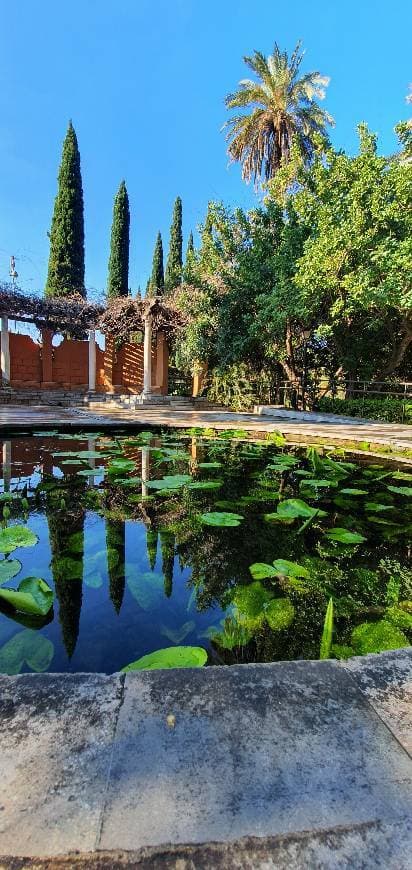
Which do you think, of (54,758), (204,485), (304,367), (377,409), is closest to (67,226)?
(304,367)

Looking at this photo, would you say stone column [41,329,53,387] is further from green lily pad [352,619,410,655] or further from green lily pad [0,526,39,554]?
green lily pad [352,619,410,655]

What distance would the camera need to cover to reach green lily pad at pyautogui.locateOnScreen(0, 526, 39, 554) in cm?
174

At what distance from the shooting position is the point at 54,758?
0.68m

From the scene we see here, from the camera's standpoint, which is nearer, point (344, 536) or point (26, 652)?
point (26, 652)

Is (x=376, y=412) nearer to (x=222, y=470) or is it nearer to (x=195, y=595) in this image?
(x=222, y=470)

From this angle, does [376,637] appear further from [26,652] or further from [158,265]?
[158,265]

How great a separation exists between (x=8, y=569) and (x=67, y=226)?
61.9 ft

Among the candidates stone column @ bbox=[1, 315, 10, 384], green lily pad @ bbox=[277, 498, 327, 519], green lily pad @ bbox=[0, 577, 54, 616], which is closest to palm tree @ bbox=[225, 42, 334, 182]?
stone column @ bbox=[1, 315, 10, 384]

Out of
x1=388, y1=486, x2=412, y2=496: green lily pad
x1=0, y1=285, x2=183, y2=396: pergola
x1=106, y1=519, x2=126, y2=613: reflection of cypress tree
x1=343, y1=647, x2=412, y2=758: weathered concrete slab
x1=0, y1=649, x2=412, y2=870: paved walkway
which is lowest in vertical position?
x1=106, y1=519, x2=126, y2=613: reflection of cypress tree

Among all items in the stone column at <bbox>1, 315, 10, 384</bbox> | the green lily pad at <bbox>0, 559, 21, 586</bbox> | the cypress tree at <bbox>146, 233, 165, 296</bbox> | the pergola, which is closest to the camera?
the green lily pad at <bbox>0, 559, 21, 586</bbox>

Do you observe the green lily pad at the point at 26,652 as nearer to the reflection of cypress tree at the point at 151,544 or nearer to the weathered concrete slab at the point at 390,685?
the reflection of cypress tree at the point at 151,544

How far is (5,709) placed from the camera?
792 millimetres

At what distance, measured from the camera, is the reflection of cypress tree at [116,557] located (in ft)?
5.02


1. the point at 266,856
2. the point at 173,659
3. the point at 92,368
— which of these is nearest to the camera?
the point at 266,856
